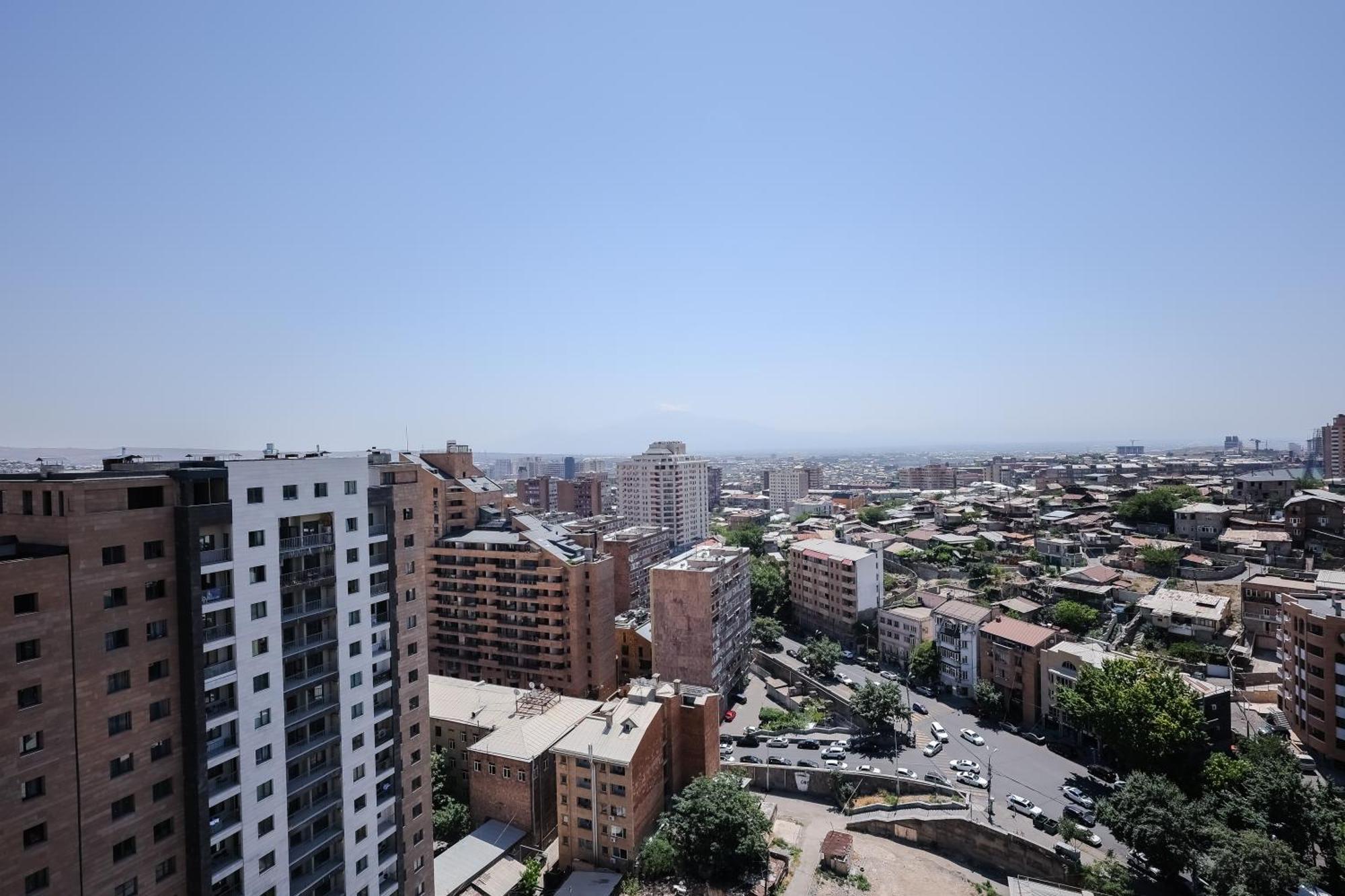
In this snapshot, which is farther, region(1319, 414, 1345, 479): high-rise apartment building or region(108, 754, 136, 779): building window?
region(1319, 414, 1345, 479): high-rise apartment building

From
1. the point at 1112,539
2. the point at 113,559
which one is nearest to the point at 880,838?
the point at 113,559

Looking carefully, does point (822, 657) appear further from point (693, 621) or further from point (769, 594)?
point (769, 594)

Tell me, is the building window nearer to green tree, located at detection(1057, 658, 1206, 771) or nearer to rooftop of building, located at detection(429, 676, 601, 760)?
rooftop of building, located at detection(429, 676, 601, 760)

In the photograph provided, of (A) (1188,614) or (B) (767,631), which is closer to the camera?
(A) (1188,614)

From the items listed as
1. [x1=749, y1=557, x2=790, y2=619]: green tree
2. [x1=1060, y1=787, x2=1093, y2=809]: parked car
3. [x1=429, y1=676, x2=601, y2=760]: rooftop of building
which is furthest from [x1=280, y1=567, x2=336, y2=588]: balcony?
[x1=749, y1=557, x2=790, y2=619]: green tree

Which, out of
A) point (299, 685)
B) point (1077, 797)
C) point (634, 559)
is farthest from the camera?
point (634, 559)

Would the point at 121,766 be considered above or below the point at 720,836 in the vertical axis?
above

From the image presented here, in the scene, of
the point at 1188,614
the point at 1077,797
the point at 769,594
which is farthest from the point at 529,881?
the point at 1188,614

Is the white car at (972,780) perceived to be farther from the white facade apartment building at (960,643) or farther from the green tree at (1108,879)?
the white facade apartment building at (960,643)
